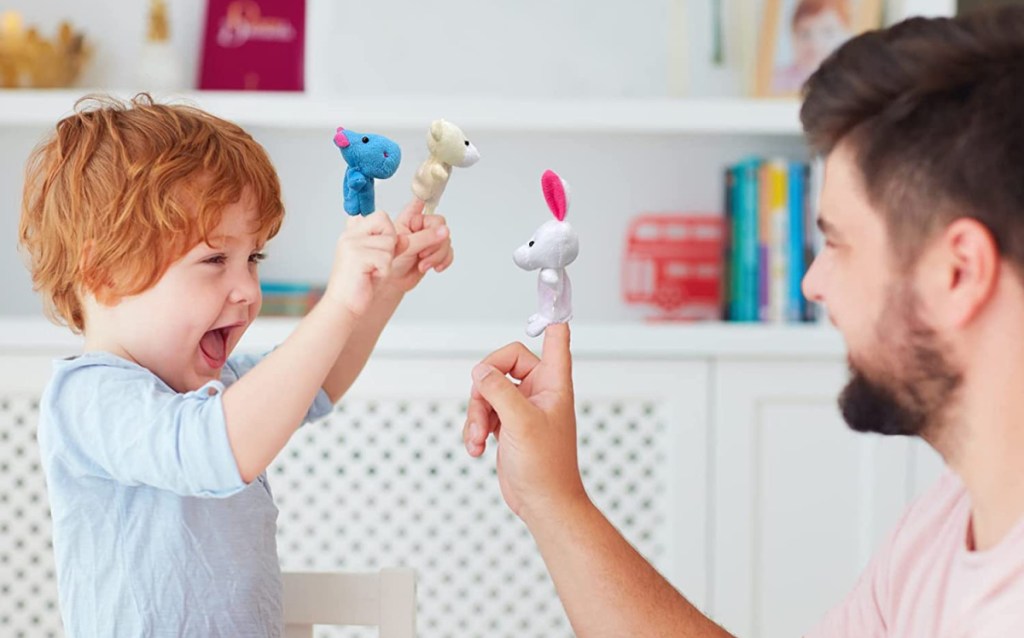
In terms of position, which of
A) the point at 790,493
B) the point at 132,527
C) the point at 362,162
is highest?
the point at 362,162

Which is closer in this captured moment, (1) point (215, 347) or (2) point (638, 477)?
(1) point (215, 347)

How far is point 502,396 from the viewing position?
1099 mm

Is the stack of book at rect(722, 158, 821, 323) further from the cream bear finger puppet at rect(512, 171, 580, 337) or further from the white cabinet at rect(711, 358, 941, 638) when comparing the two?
the cream bear finger puppet at rect(512, 171, 580, 337)

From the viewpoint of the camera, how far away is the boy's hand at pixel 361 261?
3.40ft

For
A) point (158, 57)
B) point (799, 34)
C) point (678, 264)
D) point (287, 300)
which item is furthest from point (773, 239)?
point (158, 57)

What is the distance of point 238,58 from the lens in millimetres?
2434

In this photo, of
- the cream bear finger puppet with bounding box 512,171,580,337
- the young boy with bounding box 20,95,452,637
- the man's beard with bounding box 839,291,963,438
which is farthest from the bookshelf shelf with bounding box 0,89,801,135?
the man's beard with bounding box 839,291,963,438

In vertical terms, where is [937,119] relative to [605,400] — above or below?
above

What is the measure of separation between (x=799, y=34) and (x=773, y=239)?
1.27 ft

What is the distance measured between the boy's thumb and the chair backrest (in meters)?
0.18

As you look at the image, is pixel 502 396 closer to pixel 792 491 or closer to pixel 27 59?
pixel 792 491

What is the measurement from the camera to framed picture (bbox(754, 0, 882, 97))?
2.32 m

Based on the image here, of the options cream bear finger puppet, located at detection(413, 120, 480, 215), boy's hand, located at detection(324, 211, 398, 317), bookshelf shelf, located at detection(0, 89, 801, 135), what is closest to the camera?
boy's hand, located at detection(324, 211, 398, 317)

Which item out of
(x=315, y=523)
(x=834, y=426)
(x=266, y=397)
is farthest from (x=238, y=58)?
(x=266, y=397)
